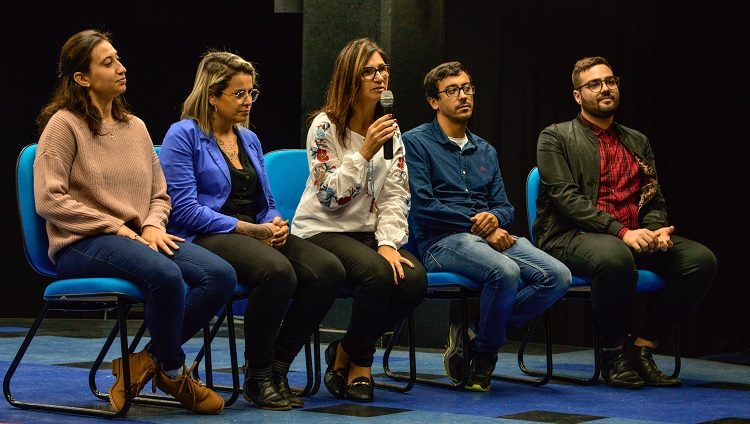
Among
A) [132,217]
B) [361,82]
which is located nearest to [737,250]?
[361,82]

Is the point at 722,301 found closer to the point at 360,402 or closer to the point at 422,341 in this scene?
the point at 422,341

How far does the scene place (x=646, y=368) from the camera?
4008 mm

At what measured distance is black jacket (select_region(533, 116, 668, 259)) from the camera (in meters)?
4.04

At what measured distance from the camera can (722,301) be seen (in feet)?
16.9

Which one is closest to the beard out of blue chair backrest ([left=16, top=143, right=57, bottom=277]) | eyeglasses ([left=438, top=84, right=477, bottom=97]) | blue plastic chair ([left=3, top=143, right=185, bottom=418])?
eyeglasses ([left=438, top=84, right=477, bottom=97])

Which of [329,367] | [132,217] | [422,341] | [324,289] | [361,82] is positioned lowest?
[422,341]

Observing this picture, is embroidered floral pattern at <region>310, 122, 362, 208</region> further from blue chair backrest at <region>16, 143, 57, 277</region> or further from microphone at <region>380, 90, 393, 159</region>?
blue chair backrest at <region>16, 143, 57, 277</region>

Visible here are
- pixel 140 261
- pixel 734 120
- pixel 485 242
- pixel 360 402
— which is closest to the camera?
pixel 140 261

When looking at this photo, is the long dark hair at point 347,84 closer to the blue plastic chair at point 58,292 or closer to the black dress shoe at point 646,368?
the blue plastic chair at point 58,292

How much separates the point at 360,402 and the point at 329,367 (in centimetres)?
21

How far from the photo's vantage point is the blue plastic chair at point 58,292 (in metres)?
2.92

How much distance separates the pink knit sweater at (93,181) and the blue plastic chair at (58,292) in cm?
8

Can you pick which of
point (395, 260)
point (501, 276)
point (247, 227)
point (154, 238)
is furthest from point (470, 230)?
point (154, 238)

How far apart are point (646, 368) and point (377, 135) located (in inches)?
58.1
